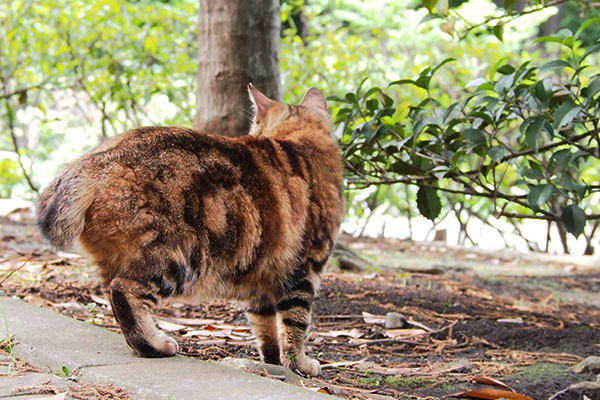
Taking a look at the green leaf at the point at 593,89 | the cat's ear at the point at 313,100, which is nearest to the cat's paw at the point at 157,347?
the cat's ear at the point at 313,100

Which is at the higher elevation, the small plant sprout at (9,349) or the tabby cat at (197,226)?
the tabby cat at (197,226)

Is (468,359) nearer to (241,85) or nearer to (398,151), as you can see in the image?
(398,151)

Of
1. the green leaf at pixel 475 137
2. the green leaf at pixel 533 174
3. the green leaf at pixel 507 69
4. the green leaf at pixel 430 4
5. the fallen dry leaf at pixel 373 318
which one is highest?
the green leaf at pixel 430 4

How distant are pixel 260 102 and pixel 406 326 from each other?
1525 mm

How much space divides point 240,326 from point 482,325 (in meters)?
1.43

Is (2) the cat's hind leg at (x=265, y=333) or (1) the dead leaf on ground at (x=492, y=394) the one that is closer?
(1) the dead leaf on ground at (x=492, y=394)

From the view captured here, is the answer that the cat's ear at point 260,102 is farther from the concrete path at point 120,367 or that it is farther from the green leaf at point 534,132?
the concrete path at point 120,367

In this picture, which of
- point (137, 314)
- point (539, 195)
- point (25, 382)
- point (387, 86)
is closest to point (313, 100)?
point (387, 86)

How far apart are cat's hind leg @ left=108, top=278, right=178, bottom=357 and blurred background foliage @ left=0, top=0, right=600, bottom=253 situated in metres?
0.73

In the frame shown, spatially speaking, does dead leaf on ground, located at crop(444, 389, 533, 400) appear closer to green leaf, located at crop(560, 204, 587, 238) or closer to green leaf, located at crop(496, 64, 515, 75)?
green leaf, located at crop(560, 204, 587, 238)

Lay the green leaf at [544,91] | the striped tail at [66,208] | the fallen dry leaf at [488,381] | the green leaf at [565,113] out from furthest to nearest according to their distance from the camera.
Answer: the green leaf at [544,91] → the green leaf at [565,113] → the fallen dry leaf at [488,381] → the striped tail at [66,208]

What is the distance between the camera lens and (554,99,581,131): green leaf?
3.09 m

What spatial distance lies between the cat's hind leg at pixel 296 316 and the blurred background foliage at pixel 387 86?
3.26ft

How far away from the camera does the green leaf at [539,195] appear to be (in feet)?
11.0
